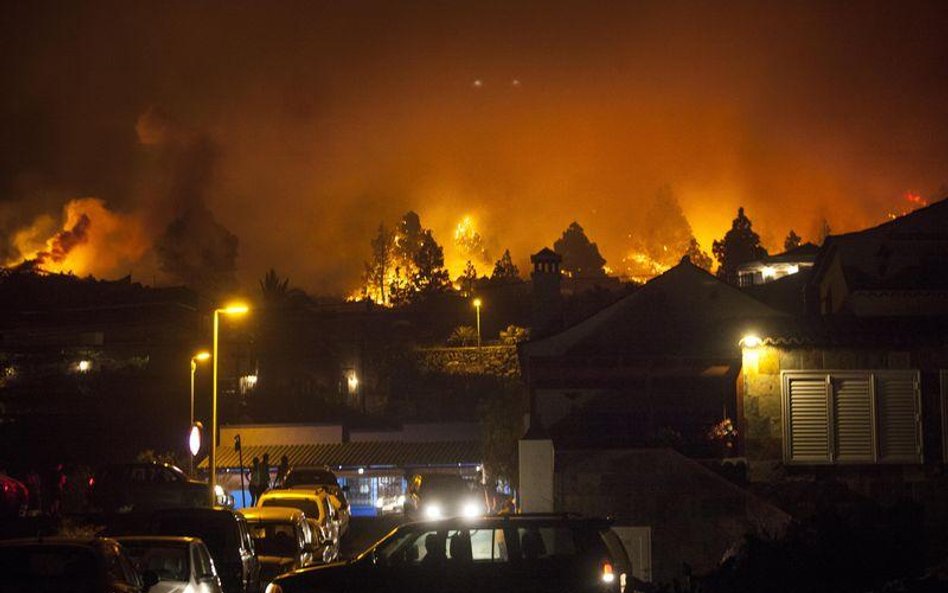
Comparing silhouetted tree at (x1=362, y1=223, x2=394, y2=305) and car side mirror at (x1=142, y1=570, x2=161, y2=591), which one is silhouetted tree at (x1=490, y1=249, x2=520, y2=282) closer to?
silhouetted tree at (x1=362, y1=223, x2=394, y2=305)

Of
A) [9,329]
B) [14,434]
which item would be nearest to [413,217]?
[9,329]

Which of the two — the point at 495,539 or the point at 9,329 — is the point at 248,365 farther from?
the point at 495,539

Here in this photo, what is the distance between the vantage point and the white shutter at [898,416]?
91.2ft

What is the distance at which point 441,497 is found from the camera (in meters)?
38.4

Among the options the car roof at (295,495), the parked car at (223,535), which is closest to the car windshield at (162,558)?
the parked car at (223,535)

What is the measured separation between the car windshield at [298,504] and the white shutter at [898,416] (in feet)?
39.7

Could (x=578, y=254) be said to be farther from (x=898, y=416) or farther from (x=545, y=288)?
(x=898, y=416)

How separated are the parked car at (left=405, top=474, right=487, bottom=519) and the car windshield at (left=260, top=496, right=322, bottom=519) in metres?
9.50

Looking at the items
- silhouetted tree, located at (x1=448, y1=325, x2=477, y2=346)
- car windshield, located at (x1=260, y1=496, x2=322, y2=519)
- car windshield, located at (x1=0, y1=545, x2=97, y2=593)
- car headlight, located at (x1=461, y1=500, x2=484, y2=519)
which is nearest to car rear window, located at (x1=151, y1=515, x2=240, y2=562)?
car windshield, located at (x1=0, y1=545, x2=97, y2=593)

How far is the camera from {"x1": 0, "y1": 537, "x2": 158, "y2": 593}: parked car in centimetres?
1284

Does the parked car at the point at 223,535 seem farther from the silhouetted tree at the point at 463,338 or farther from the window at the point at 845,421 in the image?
the silhouetted tree at the point at 463,338

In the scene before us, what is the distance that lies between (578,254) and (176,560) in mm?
137308

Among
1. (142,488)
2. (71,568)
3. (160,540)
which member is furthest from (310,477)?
(71,568)

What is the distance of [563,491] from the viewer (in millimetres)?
27594
